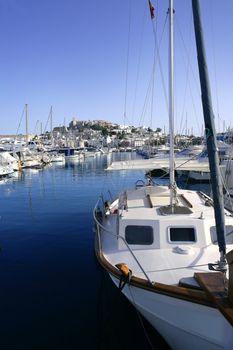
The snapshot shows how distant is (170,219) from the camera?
31.5 feet

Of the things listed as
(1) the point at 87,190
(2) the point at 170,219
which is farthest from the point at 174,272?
(1) the point at 87,190

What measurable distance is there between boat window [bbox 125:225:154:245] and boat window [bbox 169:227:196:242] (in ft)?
1.91

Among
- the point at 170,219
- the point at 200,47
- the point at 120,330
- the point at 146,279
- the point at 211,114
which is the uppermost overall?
the point at 200,47

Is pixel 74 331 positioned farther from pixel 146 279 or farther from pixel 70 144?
pixel 70 144

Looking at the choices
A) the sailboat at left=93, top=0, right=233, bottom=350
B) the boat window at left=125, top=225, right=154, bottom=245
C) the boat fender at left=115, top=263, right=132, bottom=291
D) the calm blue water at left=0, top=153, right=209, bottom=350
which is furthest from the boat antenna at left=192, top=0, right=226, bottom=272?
the calm blue water at left=0, top=153, right=209, bottom=350

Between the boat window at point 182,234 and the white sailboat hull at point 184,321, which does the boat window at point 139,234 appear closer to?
the boat window at point 182,234

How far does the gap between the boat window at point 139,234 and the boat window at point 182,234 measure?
0.58m

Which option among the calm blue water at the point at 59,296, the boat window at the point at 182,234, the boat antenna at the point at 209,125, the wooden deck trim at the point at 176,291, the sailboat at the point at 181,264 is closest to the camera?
the wooden deck trim at the point at 176,291

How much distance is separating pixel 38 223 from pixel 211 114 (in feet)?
51.0

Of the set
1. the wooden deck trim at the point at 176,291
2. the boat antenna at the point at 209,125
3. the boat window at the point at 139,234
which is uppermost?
the boat antenna at the point at 209,125

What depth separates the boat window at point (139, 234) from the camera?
943 cm

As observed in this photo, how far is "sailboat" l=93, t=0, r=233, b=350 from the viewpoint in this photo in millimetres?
6301

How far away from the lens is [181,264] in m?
8.06

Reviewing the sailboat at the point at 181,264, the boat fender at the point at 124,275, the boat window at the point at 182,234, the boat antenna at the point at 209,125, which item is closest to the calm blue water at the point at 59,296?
the sailboat at the point at 181,264
